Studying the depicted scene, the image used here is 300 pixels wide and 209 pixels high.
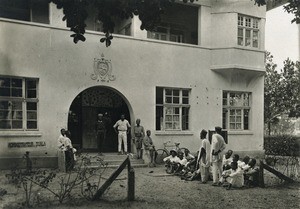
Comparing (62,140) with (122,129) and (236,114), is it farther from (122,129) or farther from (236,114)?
(236,114)

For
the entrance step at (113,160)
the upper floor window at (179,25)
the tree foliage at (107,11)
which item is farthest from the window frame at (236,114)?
the tree foliage at (107,11)

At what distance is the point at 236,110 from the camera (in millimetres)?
17859

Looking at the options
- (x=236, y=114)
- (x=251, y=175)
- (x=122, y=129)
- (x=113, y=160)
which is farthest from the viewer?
(x=236, y=114)

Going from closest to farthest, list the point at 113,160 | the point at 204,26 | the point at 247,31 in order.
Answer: the point at 113,160 → the point at 204,26 → the point at 247,31

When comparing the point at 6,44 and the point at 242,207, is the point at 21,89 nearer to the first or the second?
the point at 6,44

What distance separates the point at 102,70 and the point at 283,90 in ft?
64.4

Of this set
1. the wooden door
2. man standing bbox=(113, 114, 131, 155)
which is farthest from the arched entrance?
man standing bbox=(113, 114, 131, 155)

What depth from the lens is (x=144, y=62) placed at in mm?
15430

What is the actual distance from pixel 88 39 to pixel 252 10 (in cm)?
820

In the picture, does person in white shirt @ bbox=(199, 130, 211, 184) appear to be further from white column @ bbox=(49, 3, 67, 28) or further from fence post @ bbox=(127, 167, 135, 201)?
white column @ bbox=(49, 3, 67, 28)

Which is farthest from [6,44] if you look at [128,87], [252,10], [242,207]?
[252,10]

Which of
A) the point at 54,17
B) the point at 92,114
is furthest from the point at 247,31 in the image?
the point at 54,17

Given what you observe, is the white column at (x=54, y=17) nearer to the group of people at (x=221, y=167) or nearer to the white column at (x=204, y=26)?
the white column at (x=204, y=26)

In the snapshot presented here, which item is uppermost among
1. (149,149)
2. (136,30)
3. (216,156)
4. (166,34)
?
(166,34)
